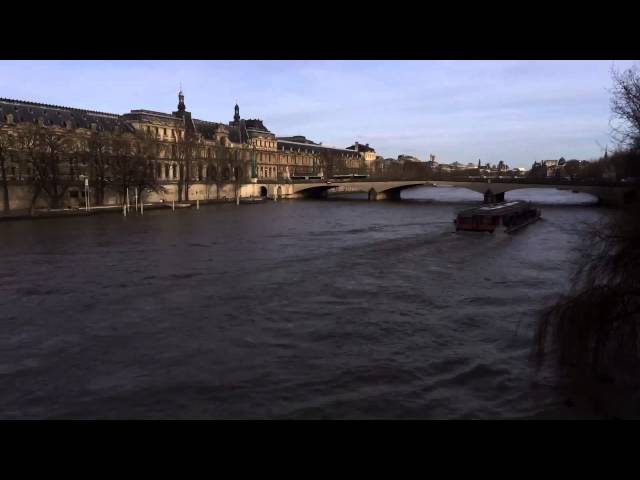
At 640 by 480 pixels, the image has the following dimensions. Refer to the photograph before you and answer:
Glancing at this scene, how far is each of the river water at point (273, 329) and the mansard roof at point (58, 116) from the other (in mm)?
26436

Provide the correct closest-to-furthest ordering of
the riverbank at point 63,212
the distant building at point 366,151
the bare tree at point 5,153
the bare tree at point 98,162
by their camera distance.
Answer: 1. the riverbank at point 63,212
2. the bare tree at point 5,153
3. the bare tree at point 98,162
4. the distant building at point 366,151

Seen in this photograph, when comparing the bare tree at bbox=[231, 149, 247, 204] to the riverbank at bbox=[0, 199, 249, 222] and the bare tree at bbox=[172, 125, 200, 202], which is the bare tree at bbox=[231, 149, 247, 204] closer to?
the bare tree at bbox=[172, 125, 200, 202]

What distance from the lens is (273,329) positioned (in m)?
11.2

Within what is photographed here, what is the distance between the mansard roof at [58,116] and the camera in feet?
141

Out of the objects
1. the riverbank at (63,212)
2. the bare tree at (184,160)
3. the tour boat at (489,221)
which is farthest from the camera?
the bare tree at (184,160)

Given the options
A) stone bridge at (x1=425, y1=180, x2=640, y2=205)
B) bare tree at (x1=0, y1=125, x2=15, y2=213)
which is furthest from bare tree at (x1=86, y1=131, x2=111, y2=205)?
stone bridge at (x1=425, y1=180, x2=640, y2=205)

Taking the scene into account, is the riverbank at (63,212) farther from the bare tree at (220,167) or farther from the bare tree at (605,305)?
the bare tree at (605,305)

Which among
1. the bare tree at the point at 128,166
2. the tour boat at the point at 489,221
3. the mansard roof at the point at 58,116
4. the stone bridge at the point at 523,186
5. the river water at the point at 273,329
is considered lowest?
the river water at the point at 273,329

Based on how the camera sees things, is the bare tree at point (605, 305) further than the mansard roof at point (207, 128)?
No

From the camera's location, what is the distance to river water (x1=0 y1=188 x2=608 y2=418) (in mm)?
7852

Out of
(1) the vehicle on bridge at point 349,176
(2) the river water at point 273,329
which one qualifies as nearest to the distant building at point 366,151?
(1) the vehicle on bridge at point 349,176

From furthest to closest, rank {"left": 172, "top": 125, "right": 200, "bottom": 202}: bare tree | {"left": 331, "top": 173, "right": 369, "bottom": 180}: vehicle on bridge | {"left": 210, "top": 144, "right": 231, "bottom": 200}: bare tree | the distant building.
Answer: the distant building < {"left": 331, "top": 173, "right": 369, "bottom": 180}: vehicle on bridge < {"left": 210, "top": 144, "right": 231, "bottom": 200}: bare tree < {"left": 172, "top": 125, "right": 200, "bottom": 202}: bare tree

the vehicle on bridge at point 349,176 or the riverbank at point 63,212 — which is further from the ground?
the vehicle on bridge at point 349,176
